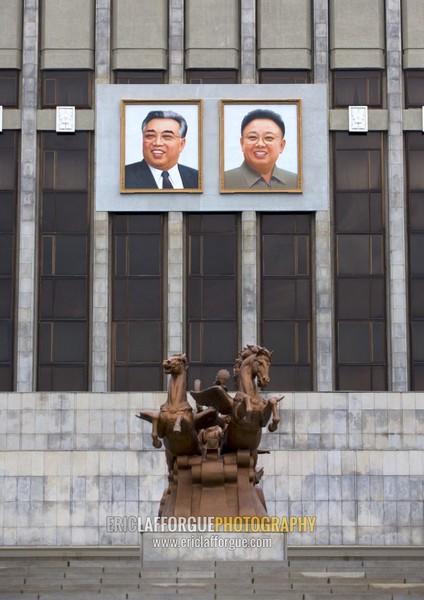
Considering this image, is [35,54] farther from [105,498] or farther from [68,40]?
[105,498]

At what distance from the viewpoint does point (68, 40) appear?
72.0 metres

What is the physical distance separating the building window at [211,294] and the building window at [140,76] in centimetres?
628

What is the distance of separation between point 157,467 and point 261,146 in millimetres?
14708

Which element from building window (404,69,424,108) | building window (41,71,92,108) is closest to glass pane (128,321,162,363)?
building window (41,71,92,108)

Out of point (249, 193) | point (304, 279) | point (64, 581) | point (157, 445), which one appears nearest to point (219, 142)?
point (249, 193)

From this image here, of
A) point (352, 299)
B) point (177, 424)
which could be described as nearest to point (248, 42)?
point (352, 299)

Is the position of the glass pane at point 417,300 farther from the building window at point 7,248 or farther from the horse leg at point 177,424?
the horse leg at point 177,424

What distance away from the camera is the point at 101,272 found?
6994cm

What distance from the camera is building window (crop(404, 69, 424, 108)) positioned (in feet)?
236

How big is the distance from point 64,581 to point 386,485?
2597cm

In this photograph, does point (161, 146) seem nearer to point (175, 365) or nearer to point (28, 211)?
point (28, 211)

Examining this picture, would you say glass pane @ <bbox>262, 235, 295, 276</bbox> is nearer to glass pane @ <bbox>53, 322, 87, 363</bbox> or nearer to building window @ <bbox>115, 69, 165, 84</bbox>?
glass pane @ <bbox>53, 322, 87, 363</bbox>

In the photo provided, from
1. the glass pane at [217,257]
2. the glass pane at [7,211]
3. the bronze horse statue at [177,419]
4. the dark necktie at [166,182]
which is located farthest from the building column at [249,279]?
the bronze horse statue at [177,419]

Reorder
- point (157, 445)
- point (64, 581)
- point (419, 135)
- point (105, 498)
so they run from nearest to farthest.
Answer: point (64, 581), point (157, 445), point (105, 498), point (419, 135)
